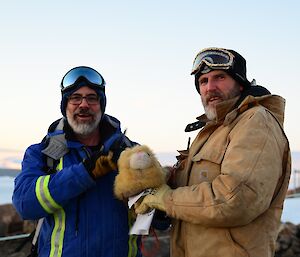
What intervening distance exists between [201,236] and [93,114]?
1.29 m

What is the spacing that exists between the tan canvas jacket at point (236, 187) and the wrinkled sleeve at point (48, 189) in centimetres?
66

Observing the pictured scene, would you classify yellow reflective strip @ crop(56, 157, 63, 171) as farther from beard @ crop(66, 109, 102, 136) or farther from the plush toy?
the plush toy

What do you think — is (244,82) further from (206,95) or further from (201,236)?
(201,236)

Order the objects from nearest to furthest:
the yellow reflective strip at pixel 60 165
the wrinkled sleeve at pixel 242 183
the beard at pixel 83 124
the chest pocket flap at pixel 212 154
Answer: the wrinkled sleeve at pixel 242 183, the chest pocket flap at pixel 212 154, the yellow reflective strip at pixel 60 165, the beard at pixel 83 124

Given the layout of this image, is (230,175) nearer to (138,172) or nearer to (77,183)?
Answer: (138,172)

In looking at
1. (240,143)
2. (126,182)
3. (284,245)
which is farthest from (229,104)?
(284,245)

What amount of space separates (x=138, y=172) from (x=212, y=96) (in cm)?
71

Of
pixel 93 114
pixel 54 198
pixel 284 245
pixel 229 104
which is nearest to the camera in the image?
pixel 229 104

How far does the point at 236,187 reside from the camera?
2.25m

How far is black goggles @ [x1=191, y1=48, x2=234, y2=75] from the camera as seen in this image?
9.12 ft

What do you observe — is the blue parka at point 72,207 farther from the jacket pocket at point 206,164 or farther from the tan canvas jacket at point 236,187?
the jacket pocket at point 206,164

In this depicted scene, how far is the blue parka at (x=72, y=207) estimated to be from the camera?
2.86m

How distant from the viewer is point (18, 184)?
303cm

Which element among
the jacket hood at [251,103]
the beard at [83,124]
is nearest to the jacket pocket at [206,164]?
the jacket hood at [251,103]
